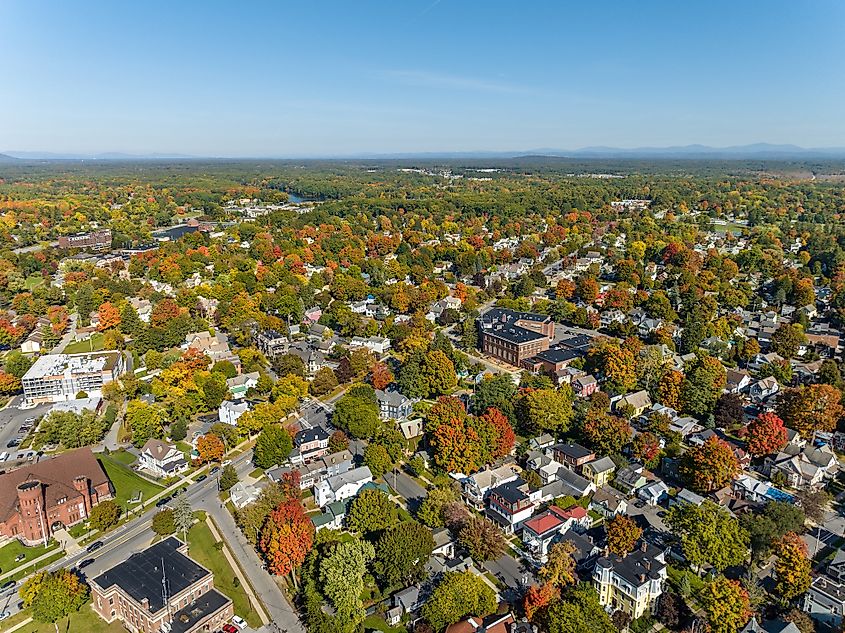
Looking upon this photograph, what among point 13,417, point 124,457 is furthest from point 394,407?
point 13,417

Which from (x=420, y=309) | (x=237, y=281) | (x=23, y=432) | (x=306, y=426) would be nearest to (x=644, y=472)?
(x=306, y=426)

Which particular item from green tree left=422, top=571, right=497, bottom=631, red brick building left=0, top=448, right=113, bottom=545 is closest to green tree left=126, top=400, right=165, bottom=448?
red brick building left=0, top=448, right=113, bottom=545

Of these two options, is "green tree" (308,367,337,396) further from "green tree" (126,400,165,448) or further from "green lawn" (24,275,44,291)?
"green lawn" (24,275,44,291)

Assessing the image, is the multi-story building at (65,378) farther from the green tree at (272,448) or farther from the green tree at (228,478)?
the green tree at (228,478)

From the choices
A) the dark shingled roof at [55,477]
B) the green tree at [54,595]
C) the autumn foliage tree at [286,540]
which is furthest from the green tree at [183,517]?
the dark shingled roof at [55,477]

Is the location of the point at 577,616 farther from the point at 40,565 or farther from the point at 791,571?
the point at 40,565

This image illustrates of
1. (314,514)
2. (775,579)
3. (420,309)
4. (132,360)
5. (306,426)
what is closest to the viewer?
(775,579)

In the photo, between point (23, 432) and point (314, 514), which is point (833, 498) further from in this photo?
point (23, 432)
